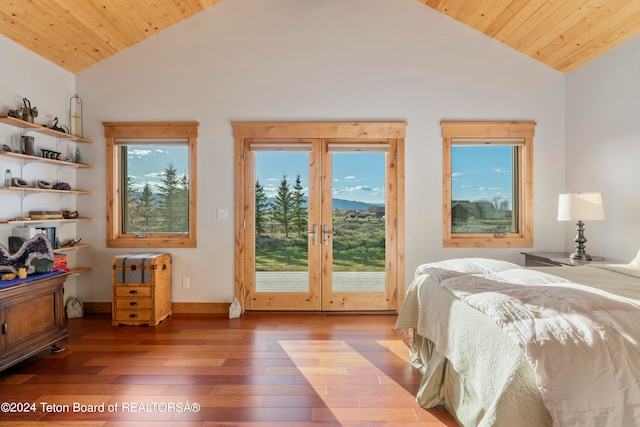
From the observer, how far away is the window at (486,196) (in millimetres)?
4176

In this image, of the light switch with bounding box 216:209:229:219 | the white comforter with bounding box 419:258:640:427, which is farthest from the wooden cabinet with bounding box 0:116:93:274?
the white comforter with bounding box 419:258:640:427

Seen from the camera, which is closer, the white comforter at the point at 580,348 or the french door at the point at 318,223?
the white comforter at the point at 580,348

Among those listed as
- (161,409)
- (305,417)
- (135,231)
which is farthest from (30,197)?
(305,417)

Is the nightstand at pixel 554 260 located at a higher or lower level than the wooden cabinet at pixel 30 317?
higher

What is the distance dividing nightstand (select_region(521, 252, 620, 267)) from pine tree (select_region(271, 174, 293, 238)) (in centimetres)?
280

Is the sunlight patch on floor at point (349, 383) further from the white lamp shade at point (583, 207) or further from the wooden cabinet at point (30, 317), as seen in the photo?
the white lamp shade at point (583, 207)

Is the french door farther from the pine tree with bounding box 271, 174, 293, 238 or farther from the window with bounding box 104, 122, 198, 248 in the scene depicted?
the window with bounding box 104, 122, 198, 248

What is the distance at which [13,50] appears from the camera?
3.39 metres

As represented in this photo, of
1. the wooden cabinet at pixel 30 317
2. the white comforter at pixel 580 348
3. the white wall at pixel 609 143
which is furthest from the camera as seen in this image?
the white wall at pixel 609 143

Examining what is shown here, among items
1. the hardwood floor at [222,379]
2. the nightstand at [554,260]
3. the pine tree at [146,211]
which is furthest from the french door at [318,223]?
the nightstand at [554,260]

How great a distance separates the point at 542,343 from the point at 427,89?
11.6 feet

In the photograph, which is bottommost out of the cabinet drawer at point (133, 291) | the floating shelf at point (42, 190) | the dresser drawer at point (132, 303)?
the dresser drawer at point (132, 303)

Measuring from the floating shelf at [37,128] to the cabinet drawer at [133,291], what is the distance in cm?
179

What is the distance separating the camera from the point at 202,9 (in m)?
4.14
